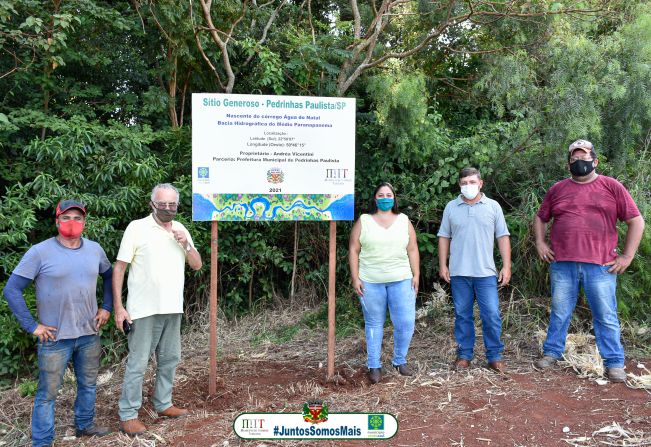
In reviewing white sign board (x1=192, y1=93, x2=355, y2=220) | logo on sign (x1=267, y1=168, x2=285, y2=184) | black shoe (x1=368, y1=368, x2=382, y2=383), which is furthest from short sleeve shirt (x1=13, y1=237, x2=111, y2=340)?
black shoe (x1=368, y1=368, x2=382, y2=383)

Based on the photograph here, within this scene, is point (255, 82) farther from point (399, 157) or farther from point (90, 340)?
point (90, 340)

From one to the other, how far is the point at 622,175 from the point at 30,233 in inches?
263

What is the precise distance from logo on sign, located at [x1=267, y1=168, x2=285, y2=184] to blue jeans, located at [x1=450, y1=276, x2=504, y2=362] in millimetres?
1830

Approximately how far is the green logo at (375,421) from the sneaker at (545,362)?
1894mm

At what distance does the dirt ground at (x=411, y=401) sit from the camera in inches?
154

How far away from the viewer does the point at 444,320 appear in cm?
650

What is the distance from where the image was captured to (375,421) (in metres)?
4.04

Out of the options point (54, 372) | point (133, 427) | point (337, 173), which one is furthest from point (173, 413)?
point (337, 173)

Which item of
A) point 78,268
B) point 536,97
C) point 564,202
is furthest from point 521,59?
point 78,268

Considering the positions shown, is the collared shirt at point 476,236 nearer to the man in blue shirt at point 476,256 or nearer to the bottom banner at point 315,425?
the man in blue shirt at point 476,256

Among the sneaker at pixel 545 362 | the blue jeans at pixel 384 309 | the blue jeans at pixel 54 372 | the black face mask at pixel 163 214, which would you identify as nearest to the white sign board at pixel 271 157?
the black face mask at pixel 163 214

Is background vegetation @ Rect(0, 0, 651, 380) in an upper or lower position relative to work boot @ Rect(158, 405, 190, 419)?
upper

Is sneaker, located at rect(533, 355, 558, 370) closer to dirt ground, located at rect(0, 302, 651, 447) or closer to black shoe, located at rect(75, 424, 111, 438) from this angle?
dirt ground, located at rect(0, 302, 651, 447)

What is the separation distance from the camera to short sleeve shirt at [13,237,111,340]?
383 centimetres
